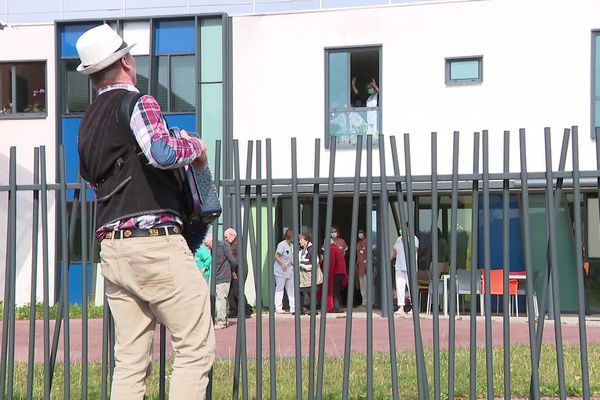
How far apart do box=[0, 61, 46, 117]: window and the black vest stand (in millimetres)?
17895

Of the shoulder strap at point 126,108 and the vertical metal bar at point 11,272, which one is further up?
the shoulder strap at point 126,108

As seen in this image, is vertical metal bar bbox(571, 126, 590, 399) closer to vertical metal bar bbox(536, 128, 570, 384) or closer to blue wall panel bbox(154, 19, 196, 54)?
vertical metal bar bbox(536, 128, 570, 384)

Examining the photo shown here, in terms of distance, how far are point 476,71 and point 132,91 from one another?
15.6 metres

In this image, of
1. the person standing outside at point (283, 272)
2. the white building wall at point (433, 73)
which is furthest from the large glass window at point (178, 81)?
the person standing outside at point (283, 272)

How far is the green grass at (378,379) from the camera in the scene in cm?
759

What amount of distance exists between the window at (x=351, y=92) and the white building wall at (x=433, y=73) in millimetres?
197

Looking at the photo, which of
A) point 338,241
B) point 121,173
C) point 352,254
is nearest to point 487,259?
point 352,254

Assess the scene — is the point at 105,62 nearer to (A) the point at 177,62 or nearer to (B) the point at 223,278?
(B) the point at 223,278

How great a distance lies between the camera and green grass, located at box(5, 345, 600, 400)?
7.59 metres

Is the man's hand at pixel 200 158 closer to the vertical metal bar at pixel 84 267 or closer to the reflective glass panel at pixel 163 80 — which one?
the vertical metal bar at pixel 84 267

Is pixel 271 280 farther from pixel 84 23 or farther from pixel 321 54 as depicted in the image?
pixel 84 23

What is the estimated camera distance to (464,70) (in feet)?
63.3

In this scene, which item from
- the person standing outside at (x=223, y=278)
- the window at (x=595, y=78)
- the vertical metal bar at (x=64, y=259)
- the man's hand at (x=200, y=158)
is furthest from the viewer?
the window at (x=595, y=78)

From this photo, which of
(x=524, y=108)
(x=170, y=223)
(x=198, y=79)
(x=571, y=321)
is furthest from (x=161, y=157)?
(x=198, y=79)
